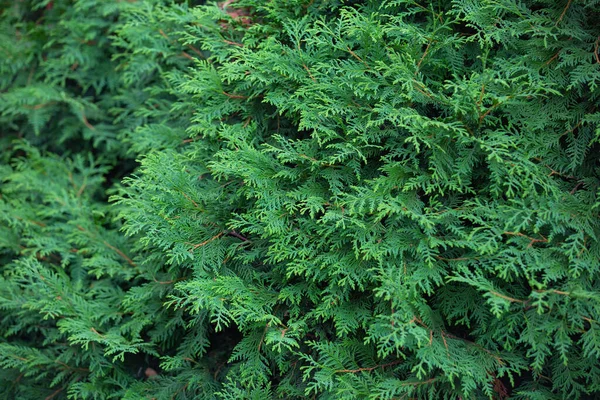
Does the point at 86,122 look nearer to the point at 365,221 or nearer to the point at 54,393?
the point at 54,393

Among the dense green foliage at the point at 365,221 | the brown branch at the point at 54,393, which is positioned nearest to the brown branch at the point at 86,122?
the dense green foliage at the point at 365,221

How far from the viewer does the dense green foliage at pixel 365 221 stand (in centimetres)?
207

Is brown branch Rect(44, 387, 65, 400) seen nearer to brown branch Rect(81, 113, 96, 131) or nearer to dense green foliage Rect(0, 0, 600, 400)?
dense green foliage Rect(0, 0, 600, 400)

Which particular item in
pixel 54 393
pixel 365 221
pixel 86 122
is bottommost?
pixel 54 393

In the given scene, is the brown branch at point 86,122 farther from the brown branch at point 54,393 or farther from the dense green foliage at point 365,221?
the brown branch at point 54,393

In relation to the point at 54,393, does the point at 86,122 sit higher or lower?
higher

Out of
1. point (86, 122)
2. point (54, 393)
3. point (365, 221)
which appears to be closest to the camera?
point (365, 221)

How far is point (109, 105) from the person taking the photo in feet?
12.2

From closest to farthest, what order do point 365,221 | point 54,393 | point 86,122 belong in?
point 365,221 < point 54,393 < point 86,122

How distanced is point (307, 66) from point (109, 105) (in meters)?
1.90

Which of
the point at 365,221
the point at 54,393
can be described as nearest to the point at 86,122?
the point at 54,393

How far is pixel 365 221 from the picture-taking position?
7.33 ft

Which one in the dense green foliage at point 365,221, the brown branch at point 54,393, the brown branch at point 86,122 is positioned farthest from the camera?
the brown branch at point 86,122

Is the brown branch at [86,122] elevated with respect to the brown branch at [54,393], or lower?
elevated
